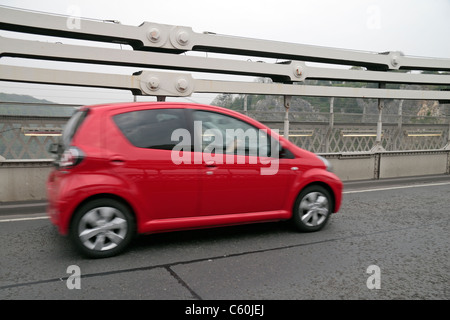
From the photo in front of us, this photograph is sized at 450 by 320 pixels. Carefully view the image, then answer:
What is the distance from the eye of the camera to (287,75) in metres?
9.62

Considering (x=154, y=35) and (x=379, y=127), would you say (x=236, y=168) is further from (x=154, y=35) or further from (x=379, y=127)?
(x=379, y=127)

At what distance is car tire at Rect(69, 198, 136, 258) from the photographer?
398cm

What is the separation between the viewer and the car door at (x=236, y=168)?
4.51 metres

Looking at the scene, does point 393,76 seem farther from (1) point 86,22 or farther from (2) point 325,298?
(2) point 325,298

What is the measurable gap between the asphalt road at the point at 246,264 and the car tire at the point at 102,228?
0.41 ft

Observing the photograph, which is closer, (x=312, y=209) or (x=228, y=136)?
(x=228, y=136)

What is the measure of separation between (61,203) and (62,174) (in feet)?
1.09

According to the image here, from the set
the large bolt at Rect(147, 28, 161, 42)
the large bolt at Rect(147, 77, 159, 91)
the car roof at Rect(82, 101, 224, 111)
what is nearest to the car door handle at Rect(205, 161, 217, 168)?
the car roof at Rect(82, 101, 224, 111)

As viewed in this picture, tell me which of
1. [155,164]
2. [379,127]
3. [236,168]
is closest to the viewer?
[155,164]

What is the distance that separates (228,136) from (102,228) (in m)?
1.76

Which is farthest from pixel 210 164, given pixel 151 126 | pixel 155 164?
pixel 151 126

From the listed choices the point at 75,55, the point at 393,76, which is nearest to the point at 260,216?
the point at 75,55

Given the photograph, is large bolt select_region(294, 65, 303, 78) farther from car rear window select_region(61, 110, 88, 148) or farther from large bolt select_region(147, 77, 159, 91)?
car rear window select_region(61, 110, 88, 148)

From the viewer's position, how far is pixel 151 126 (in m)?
4.33
